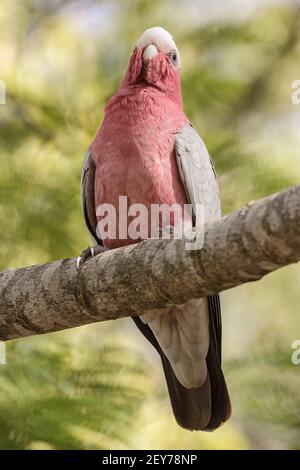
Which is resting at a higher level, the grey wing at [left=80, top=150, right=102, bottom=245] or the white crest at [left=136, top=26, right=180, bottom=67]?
the white crest at [left=136, top=26, right=180, bottom=67]

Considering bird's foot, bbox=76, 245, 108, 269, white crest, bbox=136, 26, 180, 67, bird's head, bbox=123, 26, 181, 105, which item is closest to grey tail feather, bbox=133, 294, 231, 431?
bird's foot, bbox=76, 245, 108, 269

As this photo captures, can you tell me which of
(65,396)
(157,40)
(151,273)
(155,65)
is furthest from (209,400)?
(157,40)

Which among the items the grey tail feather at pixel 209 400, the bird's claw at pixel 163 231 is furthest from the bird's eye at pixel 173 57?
the grey tail feather at pixel 209 400

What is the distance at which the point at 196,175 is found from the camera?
5555mm

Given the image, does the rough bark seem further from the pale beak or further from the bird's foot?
the pale beak

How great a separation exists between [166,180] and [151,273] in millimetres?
1429

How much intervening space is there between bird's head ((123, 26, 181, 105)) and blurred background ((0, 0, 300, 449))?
34.3 inches

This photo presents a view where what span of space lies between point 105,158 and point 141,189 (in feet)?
1.36

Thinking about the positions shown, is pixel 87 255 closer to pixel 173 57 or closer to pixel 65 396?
pixel 65 396

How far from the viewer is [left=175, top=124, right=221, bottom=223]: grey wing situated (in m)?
5.54

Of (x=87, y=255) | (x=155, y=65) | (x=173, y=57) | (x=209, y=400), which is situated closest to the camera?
(x=87, y=255)

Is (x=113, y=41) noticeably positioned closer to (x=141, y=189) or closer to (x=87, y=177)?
(x=87, y=177)

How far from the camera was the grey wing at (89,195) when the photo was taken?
19.4 feet

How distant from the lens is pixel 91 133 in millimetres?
7051
